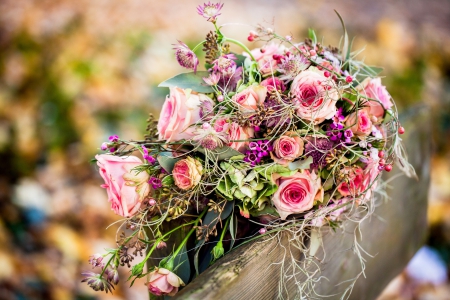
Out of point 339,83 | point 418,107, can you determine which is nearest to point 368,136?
point 339,83

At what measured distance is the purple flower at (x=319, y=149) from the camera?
817 mm

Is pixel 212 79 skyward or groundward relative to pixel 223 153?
skyward

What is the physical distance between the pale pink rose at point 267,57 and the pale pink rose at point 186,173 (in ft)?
0.81

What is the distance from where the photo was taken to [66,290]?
6.78ft

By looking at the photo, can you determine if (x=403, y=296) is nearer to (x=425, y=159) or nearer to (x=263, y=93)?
(x=425, y=159)

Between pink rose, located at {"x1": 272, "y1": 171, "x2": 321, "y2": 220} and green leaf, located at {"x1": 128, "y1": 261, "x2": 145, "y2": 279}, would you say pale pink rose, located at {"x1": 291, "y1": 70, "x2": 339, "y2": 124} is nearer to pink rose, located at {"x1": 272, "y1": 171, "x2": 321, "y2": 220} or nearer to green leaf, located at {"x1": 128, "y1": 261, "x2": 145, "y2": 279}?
pink rose, located at {"x1": 272, "y1": 171, "x2": 321, "y2": 220}

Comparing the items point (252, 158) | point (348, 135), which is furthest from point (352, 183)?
point (252, 158)

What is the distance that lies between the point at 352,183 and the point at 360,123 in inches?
4.5

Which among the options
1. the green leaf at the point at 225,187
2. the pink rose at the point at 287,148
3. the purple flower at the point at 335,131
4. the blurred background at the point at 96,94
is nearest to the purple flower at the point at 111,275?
the green leaf at the point at 225,187

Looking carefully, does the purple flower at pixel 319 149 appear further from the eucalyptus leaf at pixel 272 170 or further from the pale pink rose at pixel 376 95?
the pale pink rose at pixel 376 95

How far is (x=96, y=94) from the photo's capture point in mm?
2645

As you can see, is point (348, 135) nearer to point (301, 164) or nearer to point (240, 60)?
point (301, 164)

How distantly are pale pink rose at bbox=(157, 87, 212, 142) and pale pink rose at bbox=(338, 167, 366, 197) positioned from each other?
11.5 inches

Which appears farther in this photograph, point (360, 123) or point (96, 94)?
point (96, 94)
